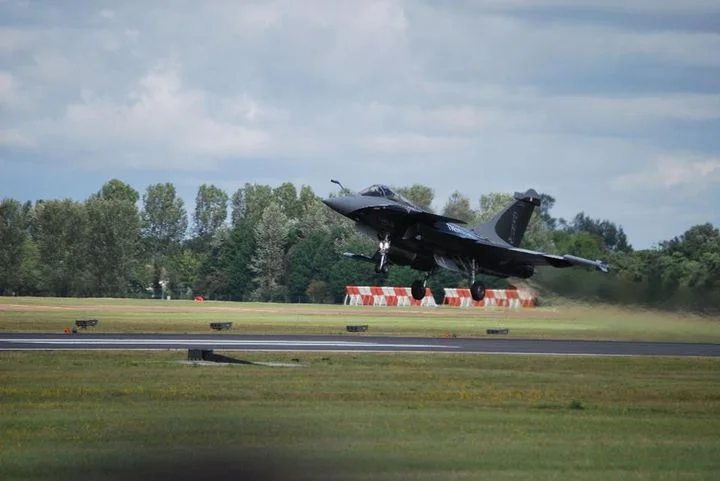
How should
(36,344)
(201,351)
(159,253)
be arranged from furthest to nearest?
(159,253) < (36,344) < (201,351)

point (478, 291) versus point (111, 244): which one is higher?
point (111, 244)

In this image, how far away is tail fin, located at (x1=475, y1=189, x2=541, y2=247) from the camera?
186ft

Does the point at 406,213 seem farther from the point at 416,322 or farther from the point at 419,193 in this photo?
the point at 419,193

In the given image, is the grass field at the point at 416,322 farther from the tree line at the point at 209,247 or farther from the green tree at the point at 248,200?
the green tree at the point at 248,200

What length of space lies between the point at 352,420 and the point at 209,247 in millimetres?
142406

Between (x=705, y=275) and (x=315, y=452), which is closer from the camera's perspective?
(x=315, y=452)

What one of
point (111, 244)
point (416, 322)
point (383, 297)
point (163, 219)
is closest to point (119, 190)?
point (163, 219)

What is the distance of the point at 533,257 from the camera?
51.8 metres

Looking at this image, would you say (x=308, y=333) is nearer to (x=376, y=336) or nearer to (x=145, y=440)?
(x=376, y=336)

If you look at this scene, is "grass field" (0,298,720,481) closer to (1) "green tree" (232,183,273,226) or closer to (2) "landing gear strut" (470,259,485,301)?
(2) "landing gear strut" (470,259,485,301)

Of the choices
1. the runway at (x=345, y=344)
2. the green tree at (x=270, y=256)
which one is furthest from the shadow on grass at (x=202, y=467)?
the green tree at (x=270, y=256)

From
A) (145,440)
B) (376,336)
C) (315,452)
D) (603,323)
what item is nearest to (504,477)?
(315,452)

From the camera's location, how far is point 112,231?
135 metres

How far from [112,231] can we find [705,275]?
98.8 metres
